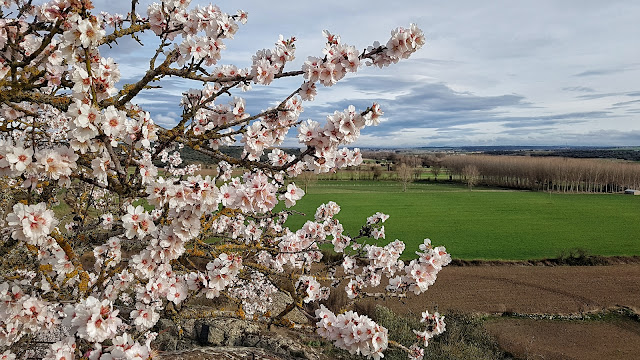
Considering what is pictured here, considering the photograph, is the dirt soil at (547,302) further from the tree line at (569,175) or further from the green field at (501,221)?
the tree line at (569,175)

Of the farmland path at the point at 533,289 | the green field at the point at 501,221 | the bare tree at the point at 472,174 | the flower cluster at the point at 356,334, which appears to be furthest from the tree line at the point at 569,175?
the flower cluster at the point at 356,334

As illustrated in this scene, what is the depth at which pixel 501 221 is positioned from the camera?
3186 centimetres

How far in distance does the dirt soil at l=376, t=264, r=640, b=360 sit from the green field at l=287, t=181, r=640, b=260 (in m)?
3.80

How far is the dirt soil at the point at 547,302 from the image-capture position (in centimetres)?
976

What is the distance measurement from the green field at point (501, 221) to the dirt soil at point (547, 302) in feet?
12.5

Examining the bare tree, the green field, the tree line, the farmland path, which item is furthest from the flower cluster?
the bare tree

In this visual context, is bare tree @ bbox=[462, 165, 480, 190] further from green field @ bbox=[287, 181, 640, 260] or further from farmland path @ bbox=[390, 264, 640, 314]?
farmland path @ bbox=[390, 264, 640, 314]

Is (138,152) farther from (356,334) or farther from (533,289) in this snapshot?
(533,289)

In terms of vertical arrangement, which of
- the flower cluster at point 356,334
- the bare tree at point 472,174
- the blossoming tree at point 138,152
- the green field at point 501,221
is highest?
the blossoming tree at point 138,152

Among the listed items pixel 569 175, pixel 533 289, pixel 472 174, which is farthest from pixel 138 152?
pixel 472 174

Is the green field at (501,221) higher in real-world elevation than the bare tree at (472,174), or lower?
lower

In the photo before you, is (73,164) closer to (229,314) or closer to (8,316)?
(8,316)

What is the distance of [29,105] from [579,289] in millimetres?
16697

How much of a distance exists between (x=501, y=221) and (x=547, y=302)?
65.4 feet
